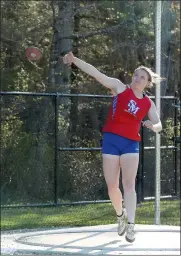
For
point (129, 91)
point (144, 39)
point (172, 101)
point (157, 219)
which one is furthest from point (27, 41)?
point (129, 91)

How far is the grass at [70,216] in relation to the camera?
11.7 m

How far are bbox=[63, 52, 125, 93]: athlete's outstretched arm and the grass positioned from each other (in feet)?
14.0

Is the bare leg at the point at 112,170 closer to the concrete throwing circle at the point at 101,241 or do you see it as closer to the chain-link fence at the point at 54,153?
the concrete throwing circle at the point at 101,241

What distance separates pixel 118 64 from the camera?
61.6 feet

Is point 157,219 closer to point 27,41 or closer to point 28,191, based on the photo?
point 28,191

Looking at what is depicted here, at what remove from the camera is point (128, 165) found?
25.2 ft

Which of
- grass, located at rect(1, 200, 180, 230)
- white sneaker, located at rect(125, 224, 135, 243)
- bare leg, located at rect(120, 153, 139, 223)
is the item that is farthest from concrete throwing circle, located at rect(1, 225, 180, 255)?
grass, located at rect(1, 200, 180, 230)

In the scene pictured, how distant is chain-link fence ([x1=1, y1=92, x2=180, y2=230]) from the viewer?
12500 millimetres

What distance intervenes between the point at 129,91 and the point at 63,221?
4.81 metres

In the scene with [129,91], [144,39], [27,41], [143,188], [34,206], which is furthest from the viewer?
[27,41]

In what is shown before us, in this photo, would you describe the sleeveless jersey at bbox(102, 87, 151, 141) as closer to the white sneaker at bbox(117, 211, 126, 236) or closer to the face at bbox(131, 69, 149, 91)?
the face at bbox(131, 69, 149, 91)

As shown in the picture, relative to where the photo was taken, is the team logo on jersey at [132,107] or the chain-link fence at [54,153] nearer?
the team logo on jersey at [132,107]

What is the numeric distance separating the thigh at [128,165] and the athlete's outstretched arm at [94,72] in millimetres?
708

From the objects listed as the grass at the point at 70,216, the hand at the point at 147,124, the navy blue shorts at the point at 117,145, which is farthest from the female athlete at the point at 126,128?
the grass at the point at 70,216
